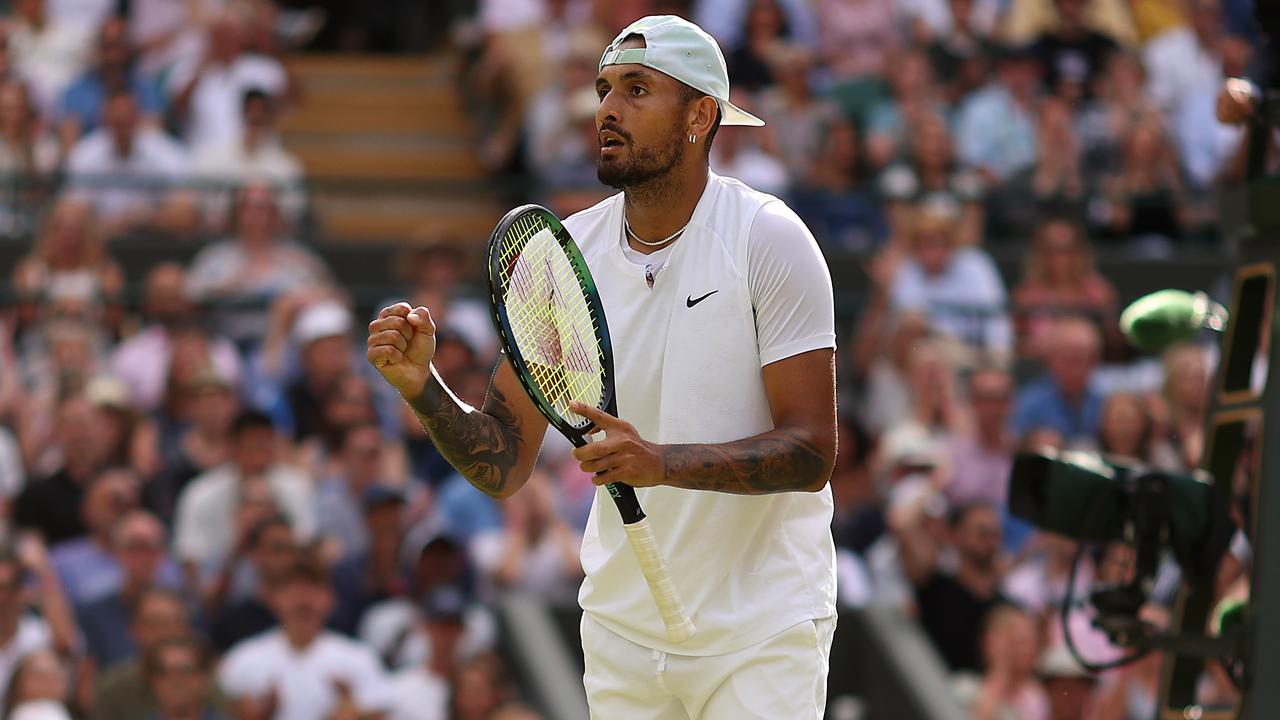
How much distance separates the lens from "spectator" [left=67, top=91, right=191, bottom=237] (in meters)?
10.6

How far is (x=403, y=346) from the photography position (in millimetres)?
4055

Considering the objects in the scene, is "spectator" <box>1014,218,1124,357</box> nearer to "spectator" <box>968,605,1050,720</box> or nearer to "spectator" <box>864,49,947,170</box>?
"spectator" <box>864,49,947,170</box>

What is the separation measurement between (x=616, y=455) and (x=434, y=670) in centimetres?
468

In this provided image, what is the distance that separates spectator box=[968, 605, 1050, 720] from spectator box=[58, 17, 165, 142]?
5441mm

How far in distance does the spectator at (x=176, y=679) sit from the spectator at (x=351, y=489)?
3.63 feet

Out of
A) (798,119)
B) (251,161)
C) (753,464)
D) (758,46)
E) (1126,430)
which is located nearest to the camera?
(753,464)

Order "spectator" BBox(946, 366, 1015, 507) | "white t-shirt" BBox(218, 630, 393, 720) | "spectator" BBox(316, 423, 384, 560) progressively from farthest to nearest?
1. "spectator" BBox(946, 366, 1015, 507)
2. "spectator" BBox(316, 423, 384, 560)
3. "white t-shirt" BBox(218, 630, 393, 720)

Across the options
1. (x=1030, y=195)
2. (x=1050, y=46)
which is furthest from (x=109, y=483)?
(x=1050, y=46)

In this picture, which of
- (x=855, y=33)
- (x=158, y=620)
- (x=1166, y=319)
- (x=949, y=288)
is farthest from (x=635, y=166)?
(x=855, y=33)

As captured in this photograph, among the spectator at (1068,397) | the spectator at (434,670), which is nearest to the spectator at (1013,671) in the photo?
the spectator at (1068,397)

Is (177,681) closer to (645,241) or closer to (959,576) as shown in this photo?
(959,576)

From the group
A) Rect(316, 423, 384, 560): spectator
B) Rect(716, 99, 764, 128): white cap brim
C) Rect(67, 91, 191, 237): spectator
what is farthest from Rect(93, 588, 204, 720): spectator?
Rect(716, 99, 764, 128): white cap brim

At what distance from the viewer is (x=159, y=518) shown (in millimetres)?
8695

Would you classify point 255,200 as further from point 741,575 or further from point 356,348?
point 741,575
